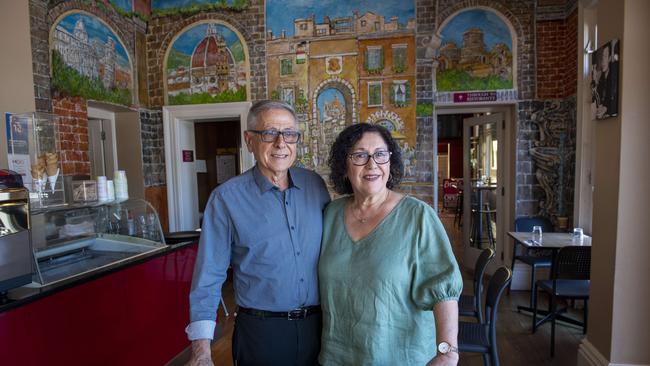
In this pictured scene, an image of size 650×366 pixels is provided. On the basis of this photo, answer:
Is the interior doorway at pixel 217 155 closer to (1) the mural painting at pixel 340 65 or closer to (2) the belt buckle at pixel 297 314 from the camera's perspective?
(1) the mural painting at pixel 340 65

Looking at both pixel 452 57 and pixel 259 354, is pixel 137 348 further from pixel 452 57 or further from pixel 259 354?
pixel 452 57

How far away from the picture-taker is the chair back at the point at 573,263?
10.8ft

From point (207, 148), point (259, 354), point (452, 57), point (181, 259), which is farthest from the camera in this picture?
point (207, 148)

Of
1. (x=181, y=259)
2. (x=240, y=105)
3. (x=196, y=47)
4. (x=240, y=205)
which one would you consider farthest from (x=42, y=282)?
(x=196, y=47)

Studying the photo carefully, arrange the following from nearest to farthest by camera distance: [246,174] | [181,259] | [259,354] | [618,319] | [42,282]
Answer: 1. [259,354]
2. [246,174]
3. [42,282]
4. [618,319]
5. [181,259]

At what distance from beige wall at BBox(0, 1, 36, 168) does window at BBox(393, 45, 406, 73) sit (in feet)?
12.8

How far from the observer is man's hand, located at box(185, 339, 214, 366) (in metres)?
1.41

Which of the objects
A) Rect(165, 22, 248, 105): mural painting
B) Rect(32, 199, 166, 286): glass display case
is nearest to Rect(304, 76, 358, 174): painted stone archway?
Rect(165, 22, 248, 105): mural painting

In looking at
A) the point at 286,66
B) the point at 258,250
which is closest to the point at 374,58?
the point at 286,66

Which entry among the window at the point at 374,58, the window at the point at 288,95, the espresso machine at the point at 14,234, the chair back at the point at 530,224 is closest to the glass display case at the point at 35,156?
the espresso machine at the point at 14,234

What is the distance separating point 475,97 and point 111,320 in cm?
458

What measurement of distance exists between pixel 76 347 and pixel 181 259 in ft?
3.48

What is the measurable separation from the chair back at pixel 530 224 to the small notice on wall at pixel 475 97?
5.20 feet

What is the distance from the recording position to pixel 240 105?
522cm
